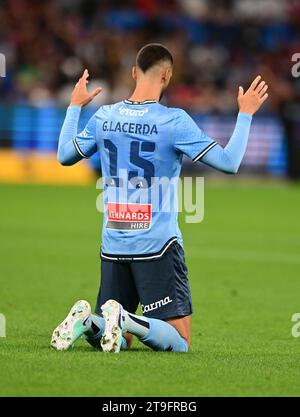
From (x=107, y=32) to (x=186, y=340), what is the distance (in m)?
22.8

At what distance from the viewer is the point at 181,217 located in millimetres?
19984

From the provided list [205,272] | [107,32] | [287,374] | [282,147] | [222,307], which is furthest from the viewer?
[107,32]

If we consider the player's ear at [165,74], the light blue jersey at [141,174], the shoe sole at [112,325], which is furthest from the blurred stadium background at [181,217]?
the player's ear at [165,74]

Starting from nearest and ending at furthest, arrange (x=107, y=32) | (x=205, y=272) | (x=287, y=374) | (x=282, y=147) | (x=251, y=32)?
(x=287, y=374)
(x=205, y=272)
(x=282, y=147)
(x=107, y=32)
(x=251, y=32)

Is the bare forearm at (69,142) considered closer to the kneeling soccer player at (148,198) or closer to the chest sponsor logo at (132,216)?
the kneeling soccer player at (148,198)

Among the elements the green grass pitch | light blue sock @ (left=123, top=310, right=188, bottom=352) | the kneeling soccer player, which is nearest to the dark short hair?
the kneeling soccer player

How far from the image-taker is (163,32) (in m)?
30.9

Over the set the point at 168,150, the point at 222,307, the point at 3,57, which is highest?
the point at 3,57

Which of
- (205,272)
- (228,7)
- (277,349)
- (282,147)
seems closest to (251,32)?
(228,7)

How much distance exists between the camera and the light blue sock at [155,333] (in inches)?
298

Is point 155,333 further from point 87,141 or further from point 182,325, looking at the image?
point 87,141

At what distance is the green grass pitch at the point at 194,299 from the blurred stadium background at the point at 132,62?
9.73 feet

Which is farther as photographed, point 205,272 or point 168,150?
point 205,272

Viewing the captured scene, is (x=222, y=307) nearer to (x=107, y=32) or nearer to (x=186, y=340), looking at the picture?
(x=186, y=340)
